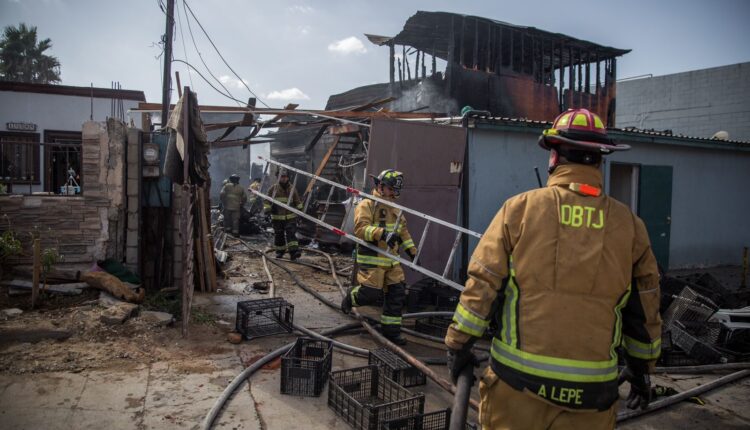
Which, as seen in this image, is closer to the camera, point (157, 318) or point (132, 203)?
point (157, 318)

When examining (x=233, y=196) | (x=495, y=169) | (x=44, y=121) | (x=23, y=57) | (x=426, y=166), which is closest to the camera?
(x=426, y=166)

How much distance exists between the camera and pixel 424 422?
3.67 m

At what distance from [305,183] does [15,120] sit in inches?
347

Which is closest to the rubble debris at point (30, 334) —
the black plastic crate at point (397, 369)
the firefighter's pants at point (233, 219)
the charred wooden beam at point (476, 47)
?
the black plastic crate at point (397, 369)

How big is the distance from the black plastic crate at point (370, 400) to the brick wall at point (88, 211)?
15.2 feet

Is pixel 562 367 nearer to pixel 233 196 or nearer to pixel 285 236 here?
pixel 285 236

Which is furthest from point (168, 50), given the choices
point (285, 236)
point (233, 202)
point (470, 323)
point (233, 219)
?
point (470, 323)

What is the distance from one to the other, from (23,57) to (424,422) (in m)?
35.4

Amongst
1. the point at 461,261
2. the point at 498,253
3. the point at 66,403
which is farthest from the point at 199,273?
the point at 498,253

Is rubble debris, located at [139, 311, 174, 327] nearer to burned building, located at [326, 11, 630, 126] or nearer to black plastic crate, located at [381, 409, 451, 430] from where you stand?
black plastic crate, located at [381, 409, 451, 430]

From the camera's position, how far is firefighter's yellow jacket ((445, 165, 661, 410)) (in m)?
2.19

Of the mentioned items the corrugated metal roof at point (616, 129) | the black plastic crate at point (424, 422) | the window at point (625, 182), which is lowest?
the black plastic crate at point (424, 422)

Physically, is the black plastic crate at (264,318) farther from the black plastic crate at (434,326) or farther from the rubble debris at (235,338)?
the black plastic crate at (434,326)

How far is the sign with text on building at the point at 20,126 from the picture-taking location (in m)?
14.3
